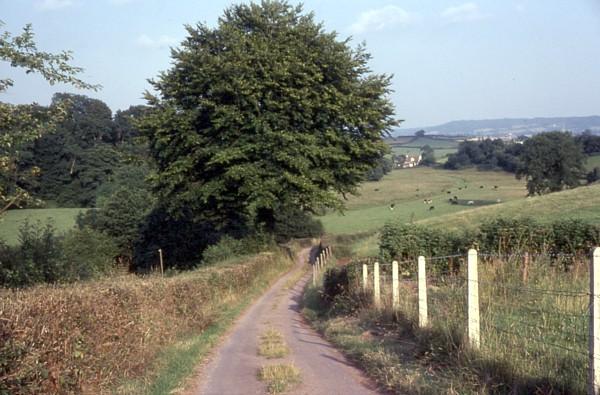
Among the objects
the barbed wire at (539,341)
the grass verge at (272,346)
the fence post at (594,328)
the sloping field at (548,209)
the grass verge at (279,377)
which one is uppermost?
the fence post at (594,328)

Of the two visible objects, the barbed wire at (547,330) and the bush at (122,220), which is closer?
the barbed wire at (547,330)

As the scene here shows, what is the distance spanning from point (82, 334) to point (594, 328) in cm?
647

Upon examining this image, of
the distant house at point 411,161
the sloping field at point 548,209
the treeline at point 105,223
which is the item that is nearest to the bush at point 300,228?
the treeline at point 105,223

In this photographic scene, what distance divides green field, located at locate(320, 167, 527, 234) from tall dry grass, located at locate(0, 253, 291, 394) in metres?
44.4

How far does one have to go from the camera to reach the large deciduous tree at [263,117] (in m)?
34.6

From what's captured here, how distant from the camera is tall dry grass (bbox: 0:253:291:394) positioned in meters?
8.02

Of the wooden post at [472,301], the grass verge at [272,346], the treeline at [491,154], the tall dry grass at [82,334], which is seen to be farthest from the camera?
the treeline at [491,154]

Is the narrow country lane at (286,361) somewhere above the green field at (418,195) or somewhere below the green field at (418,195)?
above

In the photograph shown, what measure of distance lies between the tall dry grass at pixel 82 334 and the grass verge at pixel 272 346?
192 cm

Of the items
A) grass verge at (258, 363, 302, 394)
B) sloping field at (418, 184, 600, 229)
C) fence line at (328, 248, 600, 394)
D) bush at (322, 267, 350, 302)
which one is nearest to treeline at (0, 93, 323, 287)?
grass verge at (258, 363, 302, 394)

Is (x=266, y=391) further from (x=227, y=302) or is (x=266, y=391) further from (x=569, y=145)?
(x=569, y=145)

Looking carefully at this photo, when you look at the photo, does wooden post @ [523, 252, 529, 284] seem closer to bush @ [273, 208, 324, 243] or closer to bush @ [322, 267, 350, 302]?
bush @ [322, 267, 350, 302]

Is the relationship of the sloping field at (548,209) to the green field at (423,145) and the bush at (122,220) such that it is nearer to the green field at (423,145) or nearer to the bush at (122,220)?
the bush at (122,220)

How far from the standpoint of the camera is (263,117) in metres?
35.0
